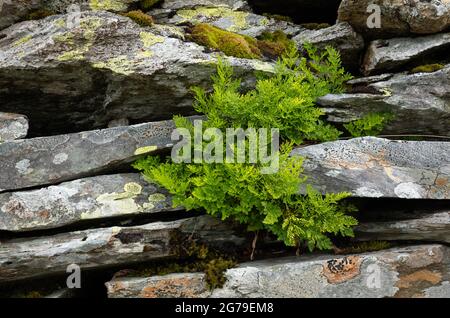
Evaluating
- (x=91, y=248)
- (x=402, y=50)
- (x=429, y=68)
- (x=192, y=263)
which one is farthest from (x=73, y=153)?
(x=429, y=68)

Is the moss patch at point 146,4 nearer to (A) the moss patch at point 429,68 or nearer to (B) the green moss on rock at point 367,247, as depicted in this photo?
(A) the moss patch at point 429,68

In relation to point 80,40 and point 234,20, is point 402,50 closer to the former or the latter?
point 234,20

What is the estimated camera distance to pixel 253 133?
24.5ft

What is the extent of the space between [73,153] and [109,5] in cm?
346

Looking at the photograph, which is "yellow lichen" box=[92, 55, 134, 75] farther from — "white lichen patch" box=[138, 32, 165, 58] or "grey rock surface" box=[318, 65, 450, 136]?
"grey rock surface" box=[318, 65, 450, 136]

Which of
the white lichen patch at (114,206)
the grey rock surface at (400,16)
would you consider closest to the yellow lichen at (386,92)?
the grey rock surface at (400,16)

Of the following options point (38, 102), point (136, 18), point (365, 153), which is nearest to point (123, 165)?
point (38, 102)

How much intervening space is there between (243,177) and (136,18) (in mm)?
4176

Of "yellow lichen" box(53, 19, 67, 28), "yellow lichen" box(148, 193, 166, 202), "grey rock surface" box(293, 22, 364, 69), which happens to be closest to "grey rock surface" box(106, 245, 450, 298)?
"yellow lichen" box(148, 193, 166, 202)

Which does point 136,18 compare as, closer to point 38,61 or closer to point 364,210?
point 38,61

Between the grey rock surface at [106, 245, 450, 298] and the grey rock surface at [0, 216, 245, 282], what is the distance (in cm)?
39

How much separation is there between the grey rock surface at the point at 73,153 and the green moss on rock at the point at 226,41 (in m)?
1.84

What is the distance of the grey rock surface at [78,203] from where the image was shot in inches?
294

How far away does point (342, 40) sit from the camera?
9.66 meters
